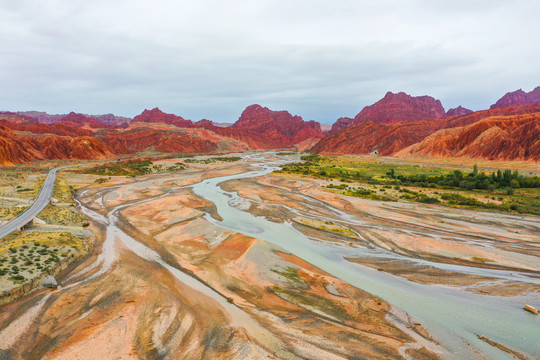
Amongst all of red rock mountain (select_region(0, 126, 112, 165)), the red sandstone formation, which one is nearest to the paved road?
red rock mountain (select_region(0, 126, 112, 165))

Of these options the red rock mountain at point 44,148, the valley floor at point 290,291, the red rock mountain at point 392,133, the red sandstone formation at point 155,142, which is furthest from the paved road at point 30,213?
the red rock mountain at point 392,133

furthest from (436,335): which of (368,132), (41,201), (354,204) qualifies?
(368,132)

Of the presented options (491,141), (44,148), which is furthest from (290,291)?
(44,148)

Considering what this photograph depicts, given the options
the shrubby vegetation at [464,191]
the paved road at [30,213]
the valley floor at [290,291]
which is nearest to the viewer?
the valley floor at [290,291]

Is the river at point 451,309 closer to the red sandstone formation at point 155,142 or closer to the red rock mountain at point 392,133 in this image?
the red rock mountain at point 392,133

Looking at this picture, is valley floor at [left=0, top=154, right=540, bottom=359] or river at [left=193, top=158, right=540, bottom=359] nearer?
valley floor at [left=0, top=154, right=540, bottom=359]

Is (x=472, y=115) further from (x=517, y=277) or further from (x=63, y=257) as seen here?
(x=63, y=257)

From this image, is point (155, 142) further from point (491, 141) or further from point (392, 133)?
point (491, 141)

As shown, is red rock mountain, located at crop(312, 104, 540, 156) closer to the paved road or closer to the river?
→ the river
